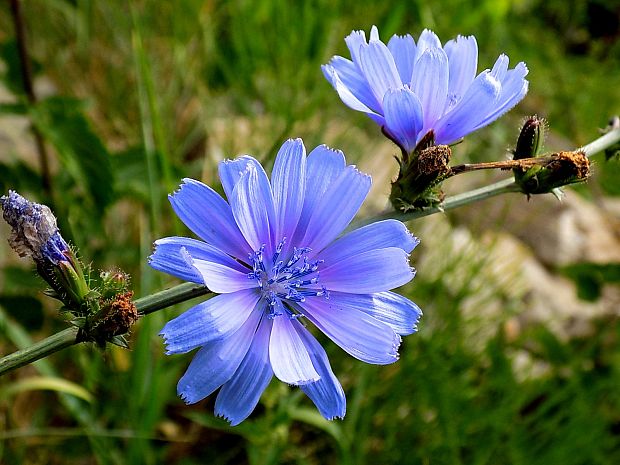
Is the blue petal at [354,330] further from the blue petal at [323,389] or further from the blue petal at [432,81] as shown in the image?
the blue petal at [432,81]

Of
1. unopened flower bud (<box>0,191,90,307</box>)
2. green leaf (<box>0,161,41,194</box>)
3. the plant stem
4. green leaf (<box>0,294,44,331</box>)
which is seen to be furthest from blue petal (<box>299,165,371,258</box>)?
green leaf (<box>0,294,44,331</box>)

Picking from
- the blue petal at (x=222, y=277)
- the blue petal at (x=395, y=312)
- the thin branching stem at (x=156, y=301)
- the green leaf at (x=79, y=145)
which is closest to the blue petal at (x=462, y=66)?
the thin branching stem at (x=156, y=301)

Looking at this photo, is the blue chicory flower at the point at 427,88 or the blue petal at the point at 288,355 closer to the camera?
the blue petal at the point at 288,355

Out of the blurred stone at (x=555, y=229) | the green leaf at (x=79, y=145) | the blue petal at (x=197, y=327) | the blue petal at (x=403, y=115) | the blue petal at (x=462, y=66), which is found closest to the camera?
the blue petal at (x=197, y=327)

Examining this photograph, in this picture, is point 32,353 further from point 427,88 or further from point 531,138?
point 531,138

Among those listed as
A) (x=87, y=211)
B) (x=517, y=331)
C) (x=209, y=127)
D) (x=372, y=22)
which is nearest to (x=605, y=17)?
(x=372, y=22)

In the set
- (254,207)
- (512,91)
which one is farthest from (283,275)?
(512,91)
